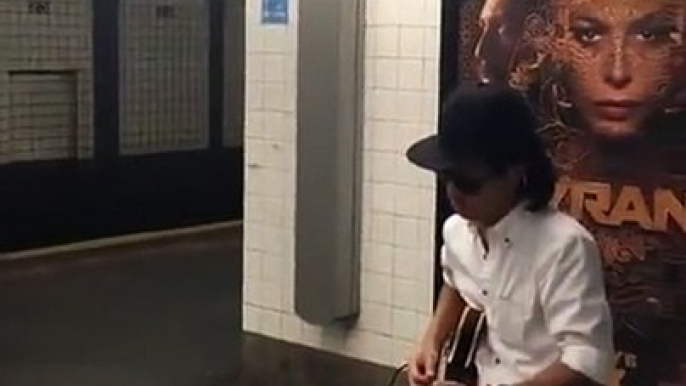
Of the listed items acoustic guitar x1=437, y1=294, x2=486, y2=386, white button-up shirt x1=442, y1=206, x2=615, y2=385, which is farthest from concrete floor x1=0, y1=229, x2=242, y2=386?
white button-up shirt x1=442, y1=206, x2=615, y2=385

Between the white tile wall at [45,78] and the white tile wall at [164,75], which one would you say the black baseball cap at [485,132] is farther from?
the white tile wall at [164,75]

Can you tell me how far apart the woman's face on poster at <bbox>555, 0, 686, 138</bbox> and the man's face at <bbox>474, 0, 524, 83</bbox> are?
0.67ft

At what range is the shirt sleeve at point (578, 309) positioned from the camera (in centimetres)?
244

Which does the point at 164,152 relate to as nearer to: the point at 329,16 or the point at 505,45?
the point at 329,16

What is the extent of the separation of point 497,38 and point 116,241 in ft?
15.3

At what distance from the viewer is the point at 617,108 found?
475cm

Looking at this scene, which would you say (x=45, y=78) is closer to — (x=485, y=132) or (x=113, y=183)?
(x=113, y=183)

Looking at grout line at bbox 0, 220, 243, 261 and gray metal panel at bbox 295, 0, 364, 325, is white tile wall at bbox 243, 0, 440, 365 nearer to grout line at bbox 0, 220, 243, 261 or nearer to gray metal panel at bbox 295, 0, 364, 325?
gray metal panel at bbox 295, 0, 364, 325

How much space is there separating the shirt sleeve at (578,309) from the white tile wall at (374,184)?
3101 mm

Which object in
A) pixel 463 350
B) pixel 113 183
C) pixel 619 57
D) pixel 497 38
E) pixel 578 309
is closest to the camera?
pixel 578 309

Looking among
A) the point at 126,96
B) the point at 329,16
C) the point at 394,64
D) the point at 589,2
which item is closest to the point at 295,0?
the point at 329,16

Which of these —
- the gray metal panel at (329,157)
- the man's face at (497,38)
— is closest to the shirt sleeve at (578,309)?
the man's face at (497,38)

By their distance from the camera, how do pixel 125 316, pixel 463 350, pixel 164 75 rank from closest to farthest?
pixel 463 350, pixel 125 316, pixel 164 75

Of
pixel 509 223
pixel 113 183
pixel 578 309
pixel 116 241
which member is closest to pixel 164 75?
pixel 113 183
